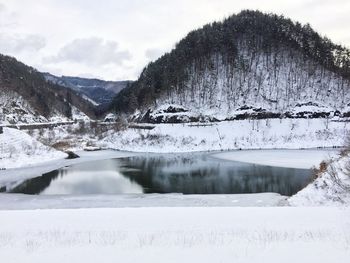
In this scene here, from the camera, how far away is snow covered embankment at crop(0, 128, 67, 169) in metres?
49.6

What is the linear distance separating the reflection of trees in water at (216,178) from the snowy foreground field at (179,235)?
15734 millimetres

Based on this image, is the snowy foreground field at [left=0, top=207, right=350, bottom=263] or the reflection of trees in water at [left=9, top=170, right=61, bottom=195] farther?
the reflection of trees in water at [left=9, top=170, right=61, bottom=195]

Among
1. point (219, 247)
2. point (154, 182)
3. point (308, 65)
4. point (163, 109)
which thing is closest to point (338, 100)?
Answer: point (308, 65)

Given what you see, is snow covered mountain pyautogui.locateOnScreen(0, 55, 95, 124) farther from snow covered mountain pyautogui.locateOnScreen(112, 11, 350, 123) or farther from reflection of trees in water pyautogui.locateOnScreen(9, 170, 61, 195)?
reflection of trees in water pyautogui.locateOnScreen(9, 170, 61, 195)

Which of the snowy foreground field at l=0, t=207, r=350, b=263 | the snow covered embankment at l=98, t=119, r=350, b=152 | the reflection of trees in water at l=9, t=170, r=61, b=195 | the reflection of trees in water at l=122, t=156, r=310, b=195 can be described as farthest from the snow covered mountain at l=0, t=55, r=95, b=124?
the snowy foreground field at l=0, t=207, r=350, b=263

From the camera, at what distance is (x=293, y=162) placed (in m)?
48.8

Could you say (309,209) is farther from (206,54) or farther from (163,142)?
(206,54)

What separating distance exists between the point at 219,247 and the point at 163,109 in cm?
9564

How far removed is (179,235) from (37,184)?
2812cm

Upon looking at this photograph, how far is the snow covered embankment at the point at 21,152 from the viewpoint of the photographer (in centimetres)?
4955

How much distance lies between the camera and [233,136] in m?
80.0

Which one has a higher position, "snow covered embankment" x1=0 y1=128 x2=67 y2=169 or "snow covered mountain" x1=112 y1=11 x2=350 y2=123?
"snow covered mountain" x1=112 y1=11 x2=350 y2=123

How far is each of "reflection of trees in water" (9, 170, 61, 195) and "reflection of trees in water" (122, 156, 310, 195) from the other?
25.5 ft

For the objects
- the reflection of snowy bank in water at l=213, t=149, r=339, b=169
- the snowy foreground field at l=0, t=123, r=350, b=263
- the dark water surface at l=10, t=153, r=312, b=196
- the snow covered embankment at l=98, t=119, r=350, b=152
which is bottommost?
the dark water surface at l=10, t=153, r=312, b=196
